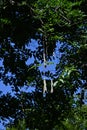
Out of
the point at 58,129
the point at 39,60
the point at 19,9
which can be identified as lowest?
the point at 58,129

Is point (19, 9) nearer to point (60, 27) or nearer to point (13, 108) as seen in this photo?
point (60, 27)

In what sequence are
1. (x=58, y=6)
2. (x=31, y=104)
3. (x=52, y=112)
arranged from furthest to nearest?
(x=31, y=104) < (x=52, y=112) < (x=58, y=6)

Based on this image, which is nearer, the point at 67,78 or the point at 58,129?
the point at 58,129

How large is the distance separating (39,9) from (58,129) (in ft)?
17.6

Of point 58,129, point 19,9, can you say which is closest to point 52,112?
point 19,9

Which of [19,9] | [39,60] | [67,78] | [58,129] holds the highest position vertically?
[19,9]

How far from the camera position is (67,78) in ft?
36.0

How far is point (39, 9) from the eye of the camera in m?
11.3

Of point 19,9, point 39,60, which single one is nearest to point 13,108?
point 39,60

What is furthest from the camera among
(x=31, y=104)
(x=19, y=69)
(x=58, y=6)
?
(x=19, y=69)

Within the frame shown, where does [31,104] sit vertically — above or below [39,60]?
below

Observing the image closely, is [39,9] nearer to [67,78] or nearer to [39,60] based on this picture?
[67,78]

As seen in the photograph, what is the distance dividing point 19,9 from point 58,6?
2295 mm

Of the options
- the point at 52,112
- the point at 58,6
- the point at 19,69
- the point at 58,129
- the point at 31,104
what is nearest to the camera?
the point at 58,129
